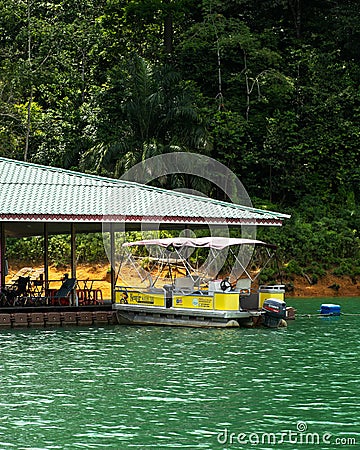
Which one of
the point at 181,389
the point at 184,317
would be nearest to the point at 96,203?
the point at 184,317

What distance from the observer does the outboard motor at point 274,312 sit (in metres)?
20.1

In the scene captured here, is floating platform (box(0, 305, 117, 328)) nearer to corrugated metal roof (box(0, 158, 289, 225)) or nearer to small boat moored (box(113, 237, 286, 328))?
small boat moored (box(113, 237, 286, 328))

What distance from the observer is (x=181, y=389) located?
1293cm

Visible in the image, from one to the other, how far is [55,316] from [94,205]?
290cm

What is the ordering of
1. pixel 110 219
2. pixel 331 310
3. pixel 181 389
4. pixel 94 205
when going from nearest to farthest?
pixel 181 389
pixel 110 219
pixel 94 205
pixel 331 310

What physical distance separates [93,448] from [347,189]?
98.8 feet

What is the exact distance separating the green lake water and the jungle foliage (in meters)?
16.2

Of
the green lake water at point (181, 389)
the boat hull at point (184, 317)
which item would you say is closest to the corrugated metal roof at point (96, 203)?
the boat hull at point (184, 317)

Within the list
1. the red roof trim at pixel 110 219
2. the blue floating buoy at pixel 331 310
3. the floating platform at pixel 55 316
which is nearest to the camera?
the red roof trim at pixel 110 219

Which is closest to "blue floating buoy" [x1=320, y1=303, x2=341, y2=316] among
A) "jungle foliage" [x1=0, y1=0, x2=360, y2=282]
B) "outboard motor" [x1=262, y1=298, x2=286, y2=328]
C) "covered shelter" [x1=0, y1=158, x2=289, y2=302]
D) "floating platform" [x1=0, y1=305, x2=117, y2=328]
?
"covered shelter" [x1=0, y1=158, x2=289, y2=302]

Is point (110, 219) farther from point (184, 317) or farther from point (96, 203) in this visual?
point (184, 317)

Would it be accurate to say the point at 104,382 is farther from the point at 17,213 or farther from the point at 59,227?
the point at 59,227

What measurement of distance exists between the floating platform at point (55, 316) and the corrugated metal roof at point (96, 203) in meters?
2.27

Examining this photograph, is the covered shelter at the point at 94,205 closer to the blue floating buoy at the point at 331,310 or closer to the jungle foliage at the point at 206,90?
the blue floating buoy at the point at 331,310
